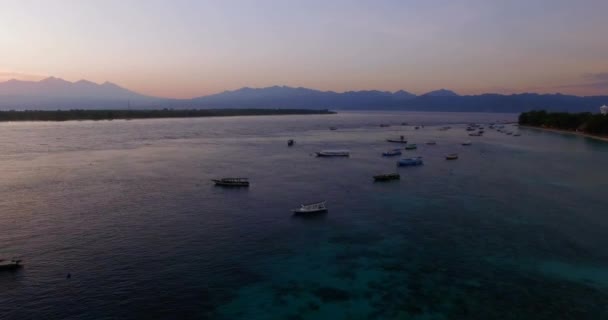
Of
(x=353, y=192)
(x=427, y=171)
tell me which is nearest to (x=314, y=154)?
(x=427, y=171)

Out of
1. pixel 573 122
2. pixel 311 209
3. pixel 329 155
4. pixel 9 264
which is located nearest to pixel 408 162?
pixel 329 155

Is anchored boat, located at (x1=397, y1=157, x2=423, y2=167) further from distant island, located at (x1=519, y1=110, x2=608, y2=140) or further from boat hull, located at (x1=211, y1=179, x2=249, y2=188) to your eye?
distant island, located at (x1=519, y1=110, x2=608, y2=140)

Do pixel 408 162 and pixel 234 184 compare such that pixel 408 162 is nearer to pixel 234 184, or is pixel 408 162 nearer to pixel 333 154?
pixel 333 154

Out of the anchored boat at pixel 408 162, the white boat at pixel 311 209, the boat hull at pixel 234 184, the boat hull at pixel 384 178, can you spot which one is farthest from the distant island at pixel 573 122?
the boat hull at pixel 234 184

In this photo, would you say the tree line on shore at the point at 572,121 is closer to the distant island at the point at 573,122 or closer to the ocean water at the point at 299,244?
the distant island at the point at 573,122

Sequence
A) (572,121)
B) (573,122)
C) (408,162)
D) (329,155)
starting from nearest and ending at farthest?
(408,162)
(329,155)
(573,122)
(572,121)

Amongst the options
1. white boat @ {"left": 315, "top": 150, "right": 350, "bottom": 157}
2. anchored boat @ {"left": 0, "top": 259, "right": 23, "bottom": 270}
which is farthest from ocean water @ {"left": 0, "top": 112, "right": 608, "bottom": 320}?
white boat @ {"left": 315, "top": 150, "right": 350, "bottom": 157}

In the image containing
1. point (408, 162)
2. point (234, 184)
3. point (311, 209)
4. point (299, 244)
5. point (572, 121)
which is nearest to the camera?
point (299, 244)
